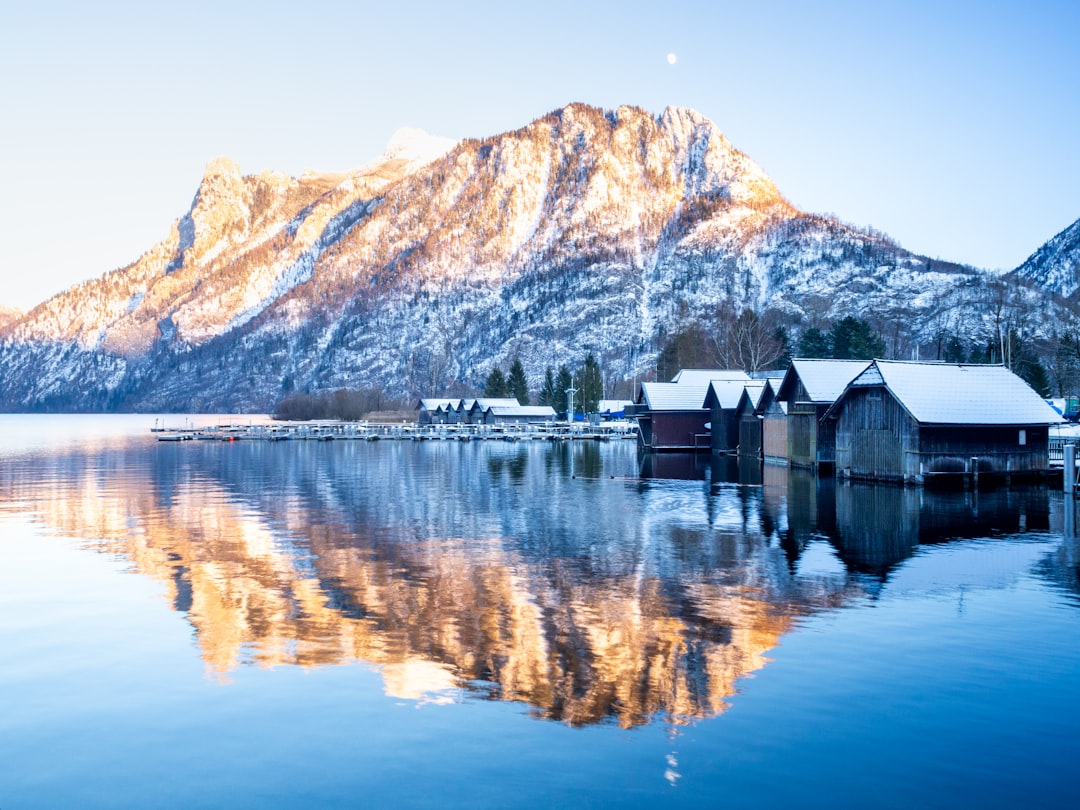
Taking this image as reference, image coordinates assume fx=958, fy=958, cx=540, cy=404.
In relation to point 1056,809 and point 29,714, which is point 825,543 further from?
point 29,714

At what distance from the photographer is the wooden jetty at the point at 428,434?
389 feet

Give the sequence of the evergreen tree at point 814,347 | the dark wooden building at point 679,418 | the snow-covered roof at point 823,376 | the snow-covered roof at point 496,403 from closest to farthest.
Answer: the snow-covered roof at point 823,376, the dark wooden building at point 679,418, the evergreen tree at point 814,347, the snow-covered roof at point 496,403

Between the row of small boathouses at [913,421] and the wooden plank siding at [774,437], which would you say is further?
the wooden plank siding at [774,437]

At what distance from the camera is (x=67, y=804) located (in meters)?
11.1

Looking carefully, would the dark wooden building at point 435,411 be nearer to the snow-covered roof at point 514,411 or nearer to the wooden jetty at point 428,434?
the snow-covered roof at point 514,411

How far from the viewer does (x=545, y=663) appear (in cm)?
1591

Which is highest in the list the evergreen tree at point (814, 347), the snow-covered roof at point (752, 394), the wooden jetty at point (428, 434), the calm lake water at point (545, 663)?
the evergreen tree at point (814, 347)

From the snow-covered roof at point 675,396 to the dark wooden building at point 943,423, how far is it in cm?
3412

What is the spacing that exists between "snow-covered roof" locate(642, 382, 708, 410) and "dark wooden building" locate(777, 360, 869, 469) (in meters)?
23.6

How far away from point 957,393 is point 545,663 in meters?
39.4

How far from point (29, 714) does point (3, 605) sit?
29.6 feet

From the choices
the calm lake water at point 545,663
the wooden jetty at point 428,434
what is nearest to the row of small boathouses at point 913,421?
the calm lake water at point 545,663

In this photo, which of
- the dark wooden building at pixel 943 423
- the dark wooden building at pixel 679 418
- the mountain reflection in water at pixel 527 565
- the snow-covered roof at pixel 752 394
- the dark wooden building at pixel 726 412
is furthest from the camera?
the dark wooden building at pixel 679 418

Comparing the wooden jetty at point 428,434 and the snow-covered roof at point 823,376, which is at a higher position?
the snow-covered roof at point 823,376
